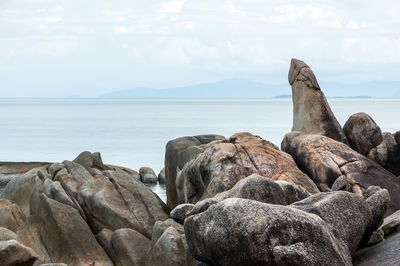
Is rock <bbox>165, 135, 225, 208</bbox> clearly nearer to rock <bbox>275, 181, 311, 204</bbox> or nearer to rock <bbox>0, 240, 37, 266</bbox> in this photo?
rock <bbox>275, 181, 311, 204</bbox>

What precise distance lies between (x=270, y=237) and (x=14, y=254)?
6486 millimetres

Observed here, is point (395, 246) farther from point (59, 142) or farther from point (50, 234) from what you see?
point (59, 142)

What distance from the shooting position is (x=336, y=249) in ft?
38.5

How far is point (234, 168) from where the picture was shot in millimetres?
21000

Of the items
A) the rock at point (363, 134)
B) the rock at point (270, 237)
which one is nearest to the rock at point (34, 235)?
the rock at point (270, 237)

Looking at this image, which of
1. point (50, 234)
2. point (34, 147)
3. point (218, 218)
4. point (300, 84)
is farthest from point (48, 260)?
point (34, 147)

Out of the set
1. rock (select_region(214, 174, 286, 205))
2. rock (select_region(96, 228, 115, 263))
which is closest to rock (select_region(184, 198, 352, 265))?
rock (select_region(214, 174, 286, 205))

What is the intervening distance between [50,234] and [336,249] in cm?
995

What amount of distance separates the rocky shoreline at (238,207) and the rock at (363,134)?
46 mm

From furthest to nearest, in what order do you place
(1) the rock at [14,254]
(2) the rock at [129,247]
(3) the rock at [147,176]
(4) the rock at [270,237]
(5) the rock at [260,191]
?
(3) the rock at [147,176], (2) the rock at [129,247], (1) the rock at [14,254], (5) the rock at [260,191], (4) the rock at [270,237]

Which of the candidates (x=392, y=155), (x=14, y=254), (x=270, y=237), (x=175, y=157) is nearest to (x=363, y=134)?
(x=392, y=155)

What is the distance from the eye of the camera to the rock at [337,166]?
22578 mm

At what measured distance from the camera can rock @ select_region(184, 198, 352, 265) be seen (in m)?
11.4

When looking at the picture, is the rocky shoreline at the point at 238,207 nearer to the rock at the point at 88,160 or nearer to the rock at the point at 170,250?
the rock at the point at 170,250
